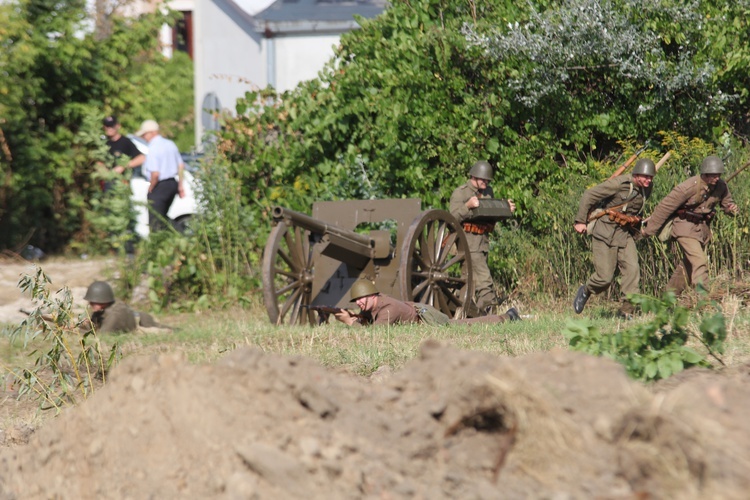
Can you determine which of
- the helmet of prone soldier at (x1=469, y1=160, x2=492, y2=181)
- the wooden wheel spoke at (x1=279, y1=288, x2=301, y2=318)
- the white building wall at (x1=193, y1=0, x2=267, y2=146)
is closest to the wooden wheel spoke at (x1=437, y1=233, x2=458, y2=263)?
the helmet of prone soldier at (x1=469, y1=160, x2=492, y2=181)

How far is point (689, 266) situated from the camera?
10.3 meters

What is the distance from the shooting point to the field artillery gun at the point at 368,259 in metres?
10.1

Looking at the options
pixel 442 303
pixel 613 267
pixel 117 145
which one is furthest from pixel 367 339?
pixel 117 145

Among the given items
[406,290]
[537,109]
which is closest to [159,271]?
[406,290]

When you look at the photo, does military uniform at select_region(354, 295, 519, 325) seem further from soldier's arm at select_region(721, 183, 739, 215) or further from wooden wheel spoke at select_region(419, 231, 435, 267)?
soldier's arm at select_region(721, 183, 739, 215)

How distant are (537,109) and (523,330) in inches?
150

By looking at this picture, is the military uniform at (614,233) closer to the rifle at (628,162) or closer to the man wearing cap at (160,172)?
the rifle at (628,162)

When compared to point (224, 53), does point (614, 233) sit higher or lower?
lower

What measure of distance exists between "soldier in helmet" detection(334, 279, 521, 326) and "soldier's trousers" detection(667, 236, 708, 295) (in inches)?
69.0

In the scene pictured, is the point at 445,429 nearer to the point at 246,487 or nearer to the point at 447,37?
the point at 246,487

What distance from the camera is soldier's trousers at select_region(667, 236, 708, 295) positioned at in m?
10.1

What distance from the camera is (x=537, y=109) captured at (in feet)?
38.4

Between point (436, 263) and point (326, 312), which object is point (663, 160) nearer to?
point (436, 263)

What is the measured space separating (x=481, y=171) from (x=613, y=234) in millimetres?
1479
